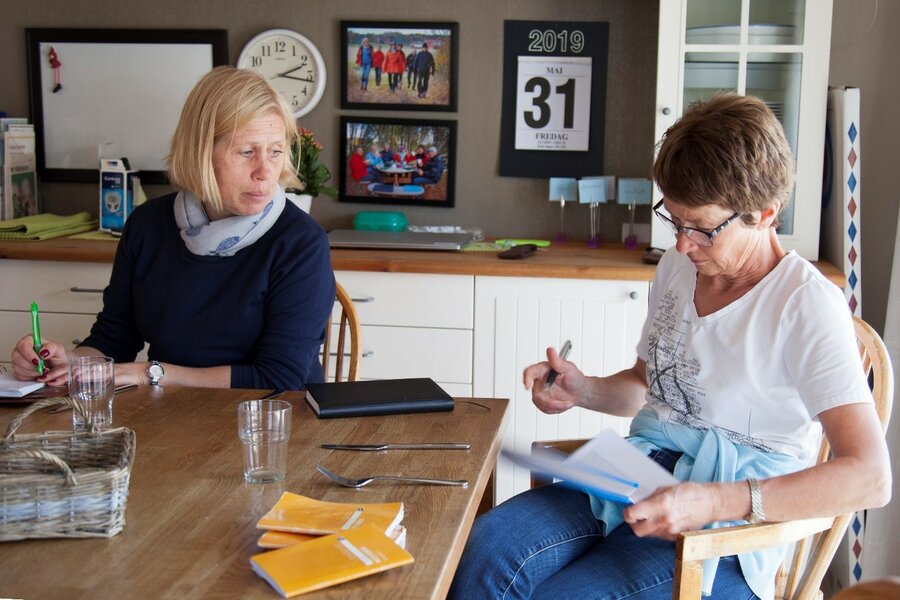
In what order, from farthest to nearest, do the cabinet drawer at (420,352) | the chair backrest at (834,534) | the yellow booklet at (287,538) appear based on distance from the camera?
the cabinet drawer at (420,352) → the chair backrest at (834,534) → the yellow booklet at (287,538)

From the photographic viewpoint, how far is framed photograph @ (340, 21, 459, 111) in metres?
3.35

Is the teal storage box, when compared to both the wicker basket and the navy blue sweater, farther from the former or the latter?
the wicker basket

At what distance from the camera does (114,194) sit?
337 cm

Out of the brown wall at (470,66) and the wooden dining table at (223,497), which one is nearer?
the wooden dining table at (223,497)

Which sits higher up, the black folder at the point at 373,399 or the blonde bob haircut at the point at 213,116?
the blonde bob haircut at the point at 213,116

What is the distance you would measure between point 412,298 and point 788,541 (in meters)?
1.67

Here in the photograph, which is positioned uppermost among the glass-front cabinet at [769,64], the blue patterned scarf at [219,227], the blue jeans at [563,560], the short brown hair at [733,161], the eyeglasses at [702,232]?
the glass-front cabinet at [769,64]

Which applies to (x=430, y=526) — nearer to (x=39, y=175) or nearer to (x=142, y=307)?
(x=142, y=307)

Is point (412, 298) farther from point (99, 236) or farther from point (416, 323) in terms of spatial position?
point (99, 236)

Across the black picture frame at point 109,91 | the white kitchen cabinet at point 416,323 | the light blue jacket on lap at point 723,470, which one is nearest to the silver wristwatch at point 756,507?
the light blue jacket on lap at point 723,470

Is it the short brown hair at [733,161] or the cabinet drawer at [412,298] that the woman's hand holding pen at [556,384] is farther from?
the cabinet drawer at [412,298]

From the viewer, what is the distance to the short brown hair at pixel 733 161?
5.12 feet

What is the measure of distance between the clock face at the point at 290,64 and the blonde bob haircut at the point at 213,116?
50.5 inches

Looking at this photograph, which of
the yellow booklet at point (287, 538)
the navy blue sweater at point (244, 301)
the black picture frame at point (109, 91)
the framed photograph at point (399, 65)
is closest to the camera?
the yellow booklet at point (287, 538)
